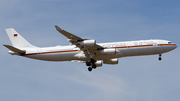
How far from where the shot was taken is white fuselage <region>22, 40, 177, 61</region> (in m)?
50.7

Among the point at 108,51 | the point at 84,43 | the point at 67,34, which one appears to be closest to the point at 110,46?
the point at 108,51

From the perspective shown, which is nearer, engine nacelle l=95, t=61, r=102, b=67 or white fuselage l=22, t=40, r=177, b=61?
white fuselage l=22, t=40, r=177, b=61

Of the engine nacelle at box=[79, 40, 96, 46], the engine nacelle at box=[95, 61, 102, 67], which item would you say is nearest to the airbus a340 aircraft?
the engine nacelle at box=[79, 40, 96, 46]

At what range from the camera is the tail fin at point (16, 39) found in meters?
56.7

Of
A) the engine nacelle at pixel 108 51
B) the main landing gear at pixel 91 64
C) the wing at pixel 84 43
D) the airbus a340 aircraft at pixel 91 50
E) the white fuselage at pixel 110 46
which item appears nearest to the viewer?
the wing at pixel 84 43

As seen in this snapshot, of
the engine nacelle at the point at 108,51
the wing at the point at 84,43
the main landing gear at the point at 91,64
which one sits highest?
the wing at the point at 84,43

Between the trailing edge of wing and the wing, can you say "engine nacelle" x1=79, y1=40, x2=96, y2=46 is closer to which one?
the wing

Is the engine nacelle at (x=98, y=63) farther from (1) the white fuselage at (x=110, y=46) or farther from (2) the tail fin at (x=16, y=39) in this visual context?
(2) the tail fin at (x=16, y=39)

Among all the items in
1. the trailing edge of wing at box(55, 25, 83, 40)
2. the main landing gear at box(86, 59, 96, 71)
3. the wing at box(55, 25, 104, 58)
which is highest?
the trailing edge of wing at box(55, 25, 83, 40)

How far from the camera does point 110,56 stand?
51.0 m

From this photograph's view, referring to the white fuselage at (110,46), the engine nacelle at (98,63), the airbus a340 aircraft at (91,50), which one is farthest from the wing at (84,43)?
the engine nacelle at (98,63)

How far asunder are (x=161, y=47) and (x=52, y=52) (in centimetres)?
2053

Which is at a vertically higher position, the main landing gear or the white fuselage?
the white fuselage

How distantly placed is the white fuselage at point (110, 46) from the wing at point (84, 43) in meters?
1.04
